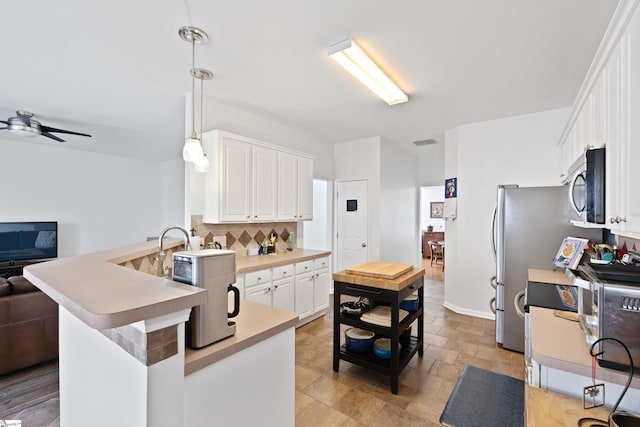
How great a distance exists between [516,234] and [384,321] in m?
1.81

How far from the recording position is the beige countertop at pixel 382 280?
2.27 m

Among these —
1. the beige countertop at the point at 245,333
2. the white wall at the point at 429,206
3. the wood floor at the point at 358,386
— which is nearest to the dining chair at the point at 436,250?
the white wall at the point at 429,206

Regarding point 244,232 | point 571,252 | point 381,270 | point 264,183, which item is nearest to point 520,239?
point 571,252

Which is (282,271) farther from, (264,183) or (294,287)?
(264,183)

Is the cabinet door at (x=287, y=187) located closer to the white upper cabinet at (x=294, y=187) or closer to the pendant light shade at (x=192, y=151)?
the white upper cabinet at (x=294, y=187)

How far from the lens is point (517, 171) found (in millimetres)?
3793

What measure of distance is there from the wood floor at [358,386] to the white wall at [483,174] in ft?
2.77

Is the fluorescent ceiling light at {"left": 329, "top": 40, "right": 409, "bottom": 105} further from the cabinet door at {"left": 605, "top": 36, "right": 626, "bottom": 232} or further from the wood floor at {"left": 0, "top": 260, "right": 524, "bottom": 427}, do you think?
the wood floor at {"left": 0, "top": 260, "right": 524, "bottom": 427}

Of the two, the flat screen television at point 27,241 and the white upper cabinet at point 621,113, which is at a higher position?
the white upper cabinet at point 621,113

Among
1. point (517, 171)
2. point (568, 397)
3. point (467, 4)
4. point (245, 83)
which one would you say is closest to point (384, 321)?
point (568, 397)

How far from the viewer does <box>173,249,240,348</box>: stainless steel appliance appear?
105 centimetres

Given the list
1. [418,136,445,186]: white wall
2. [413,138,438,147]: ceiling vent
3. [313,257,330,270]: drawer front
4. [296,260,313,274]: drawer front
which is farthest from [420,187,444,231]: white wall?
[296,260,313,274]: drawer front

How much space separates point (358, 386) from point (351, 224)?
298cm

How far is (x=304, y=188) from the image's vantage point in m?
4.18
